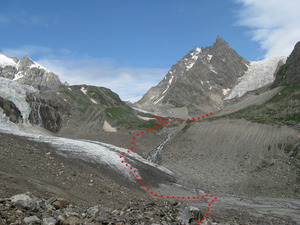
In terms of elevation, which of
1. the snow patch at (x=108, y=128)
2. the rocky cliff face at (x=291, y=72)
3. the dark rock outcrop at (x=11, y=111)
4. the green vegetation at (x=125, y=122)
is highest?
the rocky cliff face at (x=291, y=72)

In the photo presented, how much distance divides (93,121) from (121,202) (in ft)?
254

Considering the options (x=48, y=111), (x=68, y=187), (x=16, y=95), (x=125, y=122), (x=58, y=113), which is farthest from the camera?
(x=125, y=122)

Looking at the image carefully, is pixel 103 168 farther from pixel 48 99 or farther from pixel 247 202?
pixel 48 99

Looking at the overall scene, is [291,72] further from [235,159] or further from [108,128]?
[108,128]

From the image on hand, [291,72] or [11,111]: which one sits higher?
[291,72]

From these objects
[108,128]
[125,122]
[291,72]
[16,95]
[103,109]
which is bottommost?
[108,128]

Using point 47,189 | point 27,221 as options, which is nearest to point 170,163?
point 47,189

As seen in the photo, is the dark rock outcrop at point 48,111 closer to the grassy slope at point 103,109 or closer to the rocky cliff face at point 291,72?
the grassy slope at point 103,109

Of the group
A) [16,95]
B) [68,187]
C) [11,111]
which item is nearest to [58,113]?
[16,95]

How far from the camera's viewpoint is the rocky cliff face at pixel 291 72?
3905 inches

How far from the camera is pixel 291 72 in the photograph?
102 metres

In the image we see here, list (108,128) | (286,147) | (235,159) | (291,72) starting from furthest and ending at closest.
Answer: (291,72) < (108,128) < (235,159) < (286,147)

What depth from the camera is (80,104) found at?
114 m

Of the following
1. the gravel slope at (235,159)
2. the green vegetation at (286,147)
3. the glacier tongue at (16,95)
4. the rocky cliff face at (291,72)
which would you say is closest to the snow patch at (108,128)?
the glacier tongue at (16,95)
